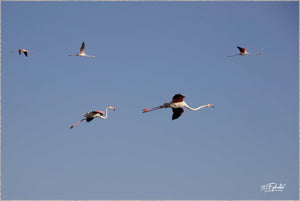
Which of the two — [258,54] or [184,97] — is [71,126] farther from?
[258,54]

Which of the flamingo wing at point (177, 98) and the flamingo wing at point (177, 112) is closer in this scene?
the flamingo wing at point (177, 98)

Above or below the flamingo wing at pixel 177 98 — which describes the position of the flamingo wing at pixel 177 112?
below

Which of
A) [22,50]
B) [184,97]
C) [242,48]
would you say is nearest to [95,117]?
[184,97]

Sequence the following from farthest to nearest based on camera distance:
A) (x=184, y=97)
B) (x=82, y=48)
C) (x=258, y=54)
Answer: (x=82, y=48) → (x=258, y=54) → (x=184, y=97)

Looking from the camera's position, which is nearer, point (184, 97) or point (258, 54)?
point (184, 97)

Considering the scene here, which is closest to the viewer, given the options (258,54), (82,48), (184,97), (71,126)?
(184,97)

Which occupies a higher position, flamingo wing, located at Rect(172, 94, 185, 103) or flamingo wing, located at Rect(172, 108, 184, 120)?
flamingo wing, located at Rect(172, 94, 185, 103)

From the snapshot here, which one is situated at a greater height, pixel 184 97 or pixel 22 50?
pixel 22 50

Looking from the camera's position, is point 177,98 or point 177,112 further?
point 177,112

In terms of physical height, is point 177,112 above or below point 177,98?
below

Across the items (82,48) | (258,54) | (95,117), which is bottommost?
(95,117)

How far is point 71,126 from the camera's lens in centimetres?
3616

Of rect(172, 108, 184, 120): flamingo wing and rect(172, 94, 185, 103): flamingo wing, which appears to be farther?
rect(172, 108, 184, 120): flamingo wing

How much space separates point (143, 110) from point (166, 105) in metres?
1.52
